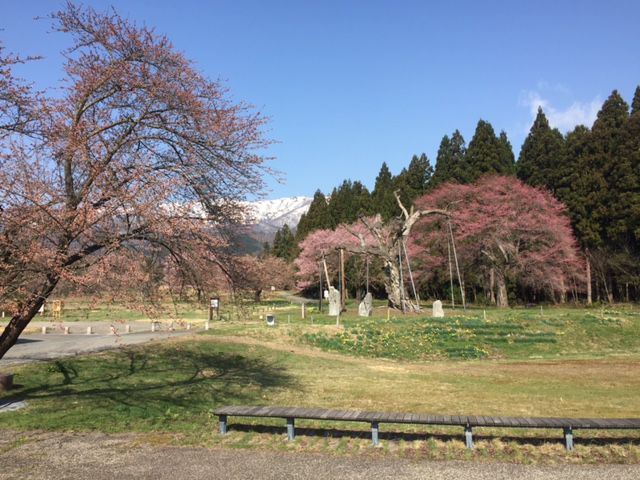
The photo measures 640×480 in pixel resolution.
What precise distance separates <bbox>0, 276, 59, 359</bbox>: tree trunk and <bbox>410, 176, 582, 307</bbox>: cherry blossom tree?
26.9 m

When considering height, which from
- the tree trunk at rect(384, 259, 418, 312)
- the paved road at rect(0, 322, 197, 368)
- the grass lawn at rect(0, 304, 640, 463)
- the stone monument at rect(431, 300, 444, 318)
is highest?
the tree trunk at rect(384, 259, 418, 312)

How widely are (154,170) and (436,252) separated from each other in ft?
118

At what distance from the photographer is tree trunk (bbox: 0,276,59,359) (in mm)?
6961

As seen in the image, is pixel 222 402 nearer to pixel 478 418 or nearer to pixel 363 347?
pixel 478 418

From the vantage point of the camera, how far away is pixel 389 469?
551 centimetres

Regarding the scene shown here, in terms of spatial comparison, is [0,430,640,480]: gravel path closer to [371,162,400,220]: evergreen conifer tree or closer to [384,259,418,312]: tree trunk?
[384,259,418,312]: tree trunk

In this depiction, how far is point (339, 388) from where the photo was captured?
1121 cm

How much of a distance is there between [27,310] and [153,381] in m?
4.13

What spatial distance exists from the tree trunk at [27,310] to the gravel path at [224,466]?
6.26ft

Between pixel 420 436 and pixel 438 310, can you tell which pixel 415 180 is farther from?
pixel 420 436

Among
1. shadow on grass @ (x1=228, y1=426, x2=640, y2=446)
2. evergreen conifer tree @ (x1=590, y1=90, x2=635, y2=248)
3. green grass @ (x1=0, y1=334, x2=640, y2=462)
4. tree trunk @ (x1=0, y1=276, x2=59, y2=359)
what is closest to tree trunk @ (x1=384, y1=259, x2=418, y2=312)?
green grass @ (x1=0, y1=334, x2=640, y2=462)

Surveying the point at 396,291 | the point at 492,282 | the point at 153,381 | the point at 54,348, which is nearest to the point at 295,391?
the point at 153,381

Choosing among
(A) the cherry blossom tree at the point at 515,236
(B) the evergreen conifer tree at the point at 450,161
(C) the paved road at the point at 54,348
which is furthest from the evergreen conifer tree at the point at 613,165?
(C) the paved road at the point at 54,348

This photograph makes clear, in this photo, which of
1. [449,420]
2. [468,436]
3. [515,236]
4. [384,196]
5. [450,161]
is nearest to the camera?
[468,436]
